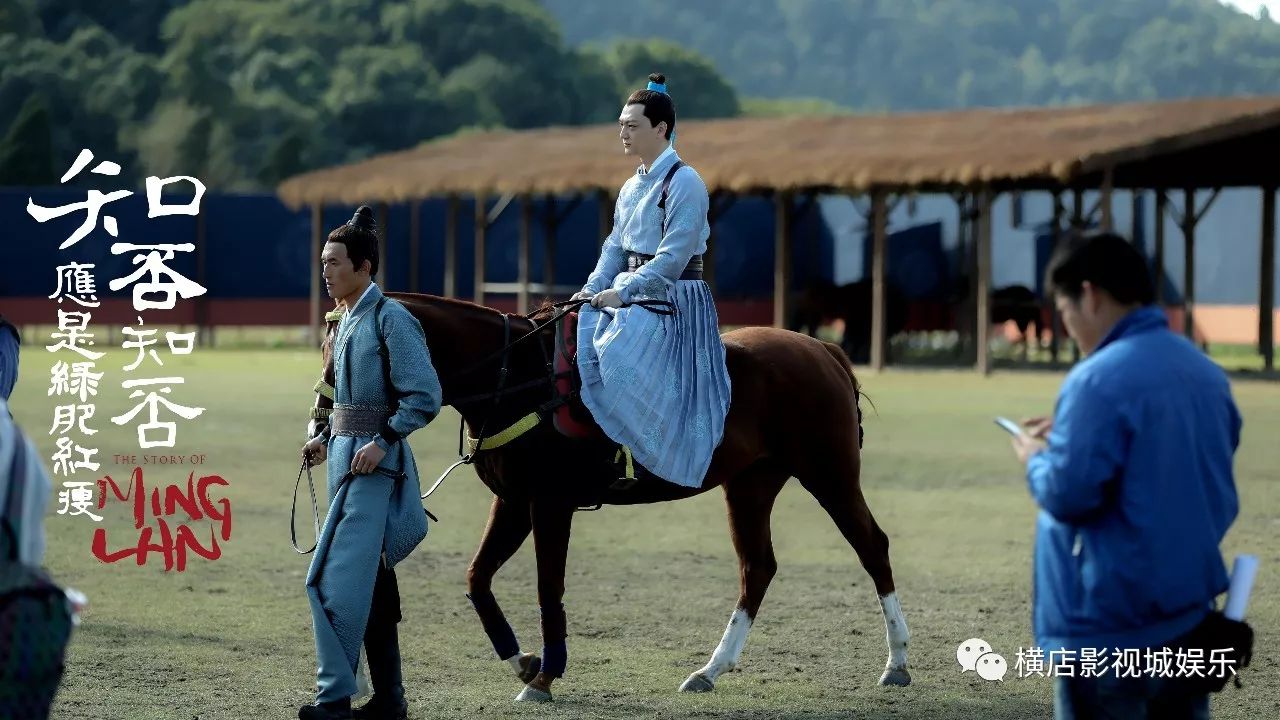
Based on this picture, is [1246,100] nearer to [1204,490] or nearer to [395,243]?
[395,243]

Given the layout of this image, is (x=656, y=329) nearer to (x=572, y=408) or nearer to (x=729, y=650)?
(x=572, y=408)

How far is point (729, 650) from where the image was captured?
21.5 ft

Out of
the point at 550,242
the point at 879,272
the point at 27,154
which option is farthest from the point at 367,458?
the point at 27,154

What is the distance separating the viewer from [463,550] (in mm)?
9898

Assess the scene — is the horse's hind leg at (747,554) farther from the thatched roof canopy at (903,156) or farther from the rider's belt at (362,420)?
the thatched roof canopy at (903,156)

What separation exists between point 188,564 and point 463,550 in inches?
54.2

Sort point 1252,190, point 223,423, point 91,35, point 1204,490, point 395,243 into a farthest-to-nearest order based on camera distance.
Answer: point 91,35
point 395,243
point 1252,190
point 223,423
point 1204,490

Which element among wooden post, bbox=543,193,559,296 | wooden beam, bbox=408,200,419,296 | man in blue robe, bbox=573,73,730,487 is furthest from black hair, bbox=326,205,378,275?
wooden beam, bbox=408,200,419,296

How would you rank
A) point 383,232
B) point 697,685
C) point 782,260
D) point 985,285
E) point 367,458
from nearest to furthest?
1. point 367,458
2. point 697,685
3. point 985,285
4. point 782,260
5. point 383,232

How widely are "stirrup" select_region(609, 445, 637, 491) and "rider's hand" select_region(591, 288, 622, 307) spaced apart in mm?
494

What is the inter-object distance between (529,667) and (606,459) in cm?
73

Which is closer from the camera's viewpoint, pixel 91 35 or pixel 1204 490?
pixel 1204 490

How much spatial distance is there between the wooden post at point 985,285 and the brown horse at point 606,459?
1588cm

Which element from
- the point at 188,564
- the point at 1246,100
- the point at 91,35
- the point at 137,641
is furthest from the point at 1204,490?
the point at 91,35
